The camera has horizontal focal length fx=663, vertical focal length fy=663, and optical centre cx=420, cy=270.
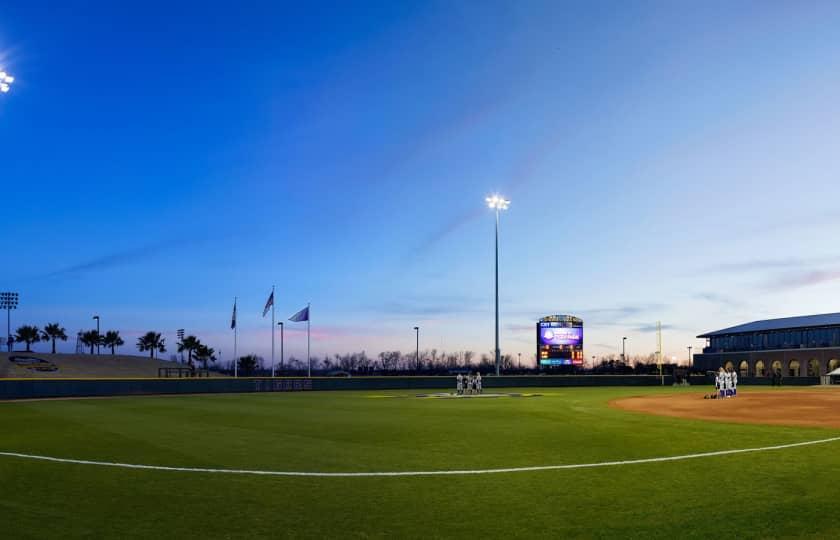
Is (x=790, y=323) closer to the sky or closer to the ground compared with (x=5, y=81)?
closer to the ground

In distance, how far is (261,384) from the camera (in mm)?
50000

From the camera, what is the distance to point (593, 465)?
11.3m

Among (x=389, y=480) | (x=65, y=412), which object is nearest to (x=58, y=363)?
(x=65, y=412)

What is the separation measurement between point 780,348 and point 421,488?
372 ft

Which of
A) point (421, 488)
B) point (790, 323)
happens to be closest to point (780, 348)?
point (790, 323)

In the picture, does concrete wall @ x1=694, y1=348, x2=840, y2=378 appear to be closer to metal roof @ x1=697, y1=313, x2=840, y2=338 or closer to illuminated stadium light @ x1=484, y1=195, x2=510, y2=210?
metal roof @ x1=697, y1=313, x2=840, y2=338

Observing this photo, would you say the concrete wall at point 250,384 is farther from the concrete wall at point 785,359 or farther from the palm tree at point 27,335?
the palm tree at point 27,335

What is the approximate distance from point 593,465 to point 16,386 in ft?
131

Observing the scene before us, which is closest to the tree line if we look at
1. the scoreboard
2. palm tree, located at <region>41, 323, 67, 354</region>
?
palm tree, located at <region>41, 323, 67, 354</region>

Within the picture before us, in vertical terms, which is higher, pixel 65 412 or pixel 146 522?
pixel 146 522

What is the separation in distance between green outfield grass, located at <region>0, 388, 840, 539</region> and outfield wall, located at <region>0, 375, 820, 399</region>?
2704 cm

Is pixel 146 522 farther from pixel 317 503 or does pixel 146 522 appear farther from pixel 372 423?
pixel 372 423

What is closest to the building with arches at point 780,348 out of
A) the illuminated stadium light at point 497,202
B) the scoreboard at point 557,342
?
the scoreboard at point 557,342

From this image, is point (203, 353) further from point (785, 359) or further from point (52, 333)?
point (785, 359)
